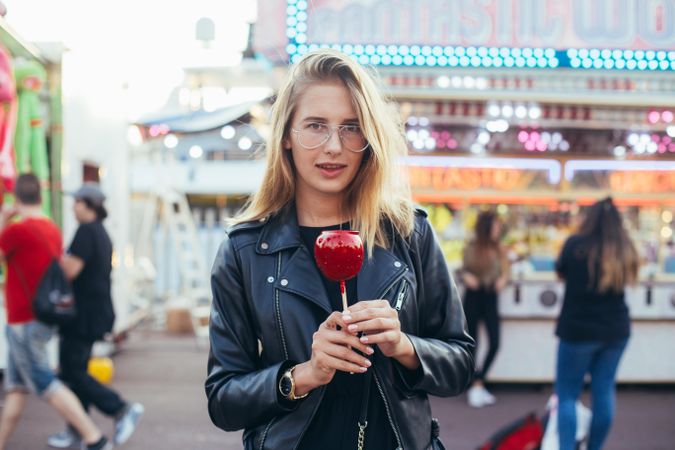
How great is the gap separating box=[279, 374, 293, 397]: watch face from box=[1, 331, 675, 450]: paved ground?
404cm

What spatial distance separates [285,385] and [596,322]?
3.54 m

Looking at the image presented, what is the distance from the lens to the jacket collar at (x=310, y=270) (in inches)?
68.7

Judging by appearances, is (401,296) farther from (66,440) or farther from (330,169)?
(66,440)

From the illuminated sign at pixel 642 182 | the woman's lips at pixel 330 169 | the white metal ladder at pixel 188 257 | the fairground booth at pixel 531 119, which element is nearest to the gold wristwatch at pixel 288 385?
the woman's lips at pixel 330 169

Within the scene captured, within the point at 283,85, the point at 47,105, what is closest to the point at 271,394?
the point at 283,85

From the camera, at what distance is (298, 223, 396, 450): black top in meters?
1.73

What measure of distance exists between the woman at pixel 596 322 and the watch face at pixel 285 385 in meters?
3.48

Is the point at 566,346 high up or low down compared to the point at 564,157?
down

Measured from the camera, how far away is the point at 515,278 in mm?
7461

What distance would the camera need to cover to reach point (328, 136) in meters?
1.76

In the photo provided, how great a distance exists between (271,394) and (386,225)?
56cm

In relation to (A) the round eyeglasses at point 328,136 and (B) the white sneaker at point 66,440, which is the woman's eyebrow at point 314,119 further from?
(B) the white sneaker at point 66,440

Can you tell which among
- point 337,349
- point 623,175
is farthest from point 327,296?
point 623,175

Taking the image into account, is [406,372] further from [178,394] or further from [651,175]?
[651,175]
